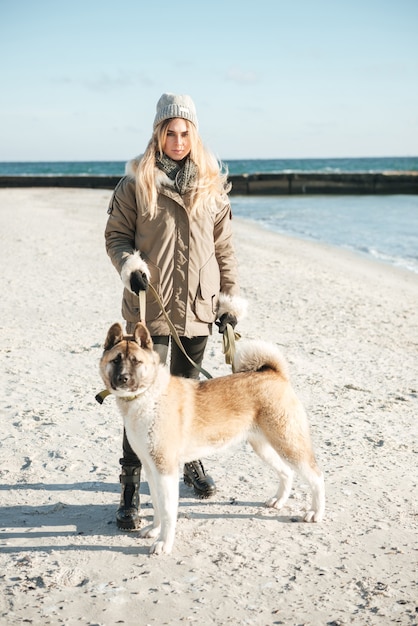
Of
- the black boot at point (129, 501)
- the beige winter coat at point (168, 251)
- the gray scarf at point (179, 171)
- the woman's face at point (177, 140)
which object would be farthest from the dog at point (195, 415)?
the woman's face at point (177, 140)

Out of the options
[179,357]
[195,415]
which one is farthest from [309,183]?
[195,415]

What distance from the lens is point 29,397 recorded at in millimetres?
5660

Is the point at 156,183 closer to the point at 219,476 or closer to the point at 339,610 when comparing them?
the point at 219,476

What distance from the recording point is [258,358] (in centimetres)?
385

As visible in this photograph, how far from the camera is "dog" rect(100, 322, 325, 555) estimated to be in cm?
338

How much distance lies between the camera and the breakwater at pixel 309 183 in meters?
38.0

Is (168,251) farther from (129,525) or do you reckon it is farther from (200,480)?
(129,525)

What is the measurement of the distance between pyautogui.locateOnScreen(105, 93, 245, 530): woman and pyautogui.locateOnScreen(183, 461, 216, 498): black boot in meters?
0.46

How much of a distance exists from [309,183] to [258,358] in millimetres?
36357

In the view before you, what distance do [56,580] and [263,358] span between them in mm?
1583

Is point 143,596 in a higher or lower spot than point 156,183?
lower

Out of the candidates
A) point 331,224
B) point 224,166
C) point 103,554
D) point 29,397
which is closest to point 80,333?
point 29,397

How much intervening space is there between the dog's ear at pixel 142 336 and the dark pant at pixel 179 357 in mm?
426

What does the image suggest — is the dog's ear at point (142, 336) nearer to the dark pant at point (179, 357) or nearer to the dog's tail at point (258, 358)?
the dark pant at point (179, 357)
